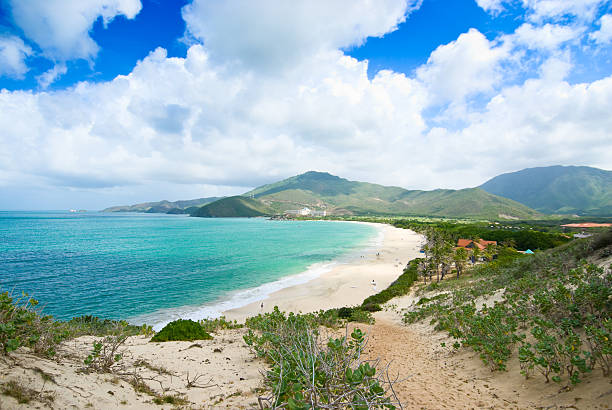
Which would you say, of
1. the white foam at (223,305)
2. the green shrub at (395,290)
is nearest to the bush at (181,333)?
the white foam at (223,305)

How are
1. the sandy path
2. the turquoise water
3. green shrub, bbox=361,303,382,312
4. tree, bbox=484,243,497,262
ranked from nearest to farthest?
1. the sandy path
2. green shrub, bbox=361,303,382,312
3. the turquoise water
4. tree, bbox=484,243,497,262

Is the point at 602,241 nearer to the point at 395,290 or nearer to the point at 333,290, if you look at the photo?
the point at 395,290

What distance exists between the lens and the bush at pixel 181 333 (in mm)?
12094

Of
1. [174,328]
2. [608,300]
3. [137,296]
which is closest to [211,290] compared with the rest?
[137,296]

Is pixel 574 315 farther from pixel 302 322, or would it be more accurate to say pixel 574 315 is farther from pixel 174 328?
pixel 174 328

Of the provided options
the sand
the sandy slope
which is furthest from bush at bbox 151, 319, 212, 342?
the sandy slope

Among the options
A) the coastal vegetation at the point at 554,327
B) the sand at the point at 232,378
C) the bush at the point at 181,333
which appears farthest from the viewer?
the bush at the point at 181,333

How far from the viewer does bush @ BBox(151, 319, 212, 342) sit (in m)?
12.1

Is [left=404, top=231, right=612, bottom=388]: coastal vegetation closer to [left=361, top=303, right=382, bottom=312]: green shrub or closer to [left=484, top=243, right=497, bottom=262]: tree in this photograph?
[left=361, top=303, right=382, bottom=312]: green shrub

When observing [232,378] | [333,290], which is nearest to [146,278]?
[333,290]

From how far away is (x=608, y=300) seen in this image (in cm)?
739

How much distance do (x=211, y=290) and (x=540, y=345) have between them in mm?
31235

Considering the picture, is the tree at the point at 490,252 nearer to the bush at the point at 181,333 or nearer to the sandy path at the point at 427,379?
the sandy path at the point at 427,379

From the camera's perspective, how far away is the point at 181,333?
12406 millimetres
